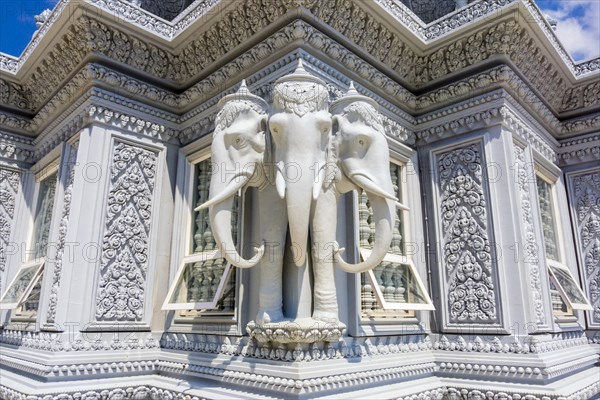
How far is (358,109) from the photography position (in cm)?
325

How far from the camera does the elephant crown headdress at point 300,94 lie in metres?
3.12

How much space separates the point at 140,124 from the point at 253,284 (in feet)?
6.64

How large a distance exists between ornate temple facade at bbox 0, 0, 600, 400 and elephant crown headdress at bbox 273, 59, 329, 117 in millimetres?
14

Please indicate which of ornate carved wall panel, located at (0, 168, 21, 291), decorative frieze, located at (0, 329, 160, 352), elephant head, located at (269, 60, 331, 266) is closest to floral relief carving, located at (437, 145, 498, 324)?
elephant head, located at (269, 60, 331, 266)

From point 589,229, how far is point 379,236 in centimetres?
335

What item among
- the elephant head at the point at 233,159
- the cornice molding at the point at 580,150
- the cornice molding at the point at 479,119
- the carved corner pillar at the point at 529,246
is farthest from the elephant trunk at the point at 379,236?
the cornice molding at the point at 580,150

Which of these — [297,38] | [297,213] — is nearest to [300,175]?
[297,213]

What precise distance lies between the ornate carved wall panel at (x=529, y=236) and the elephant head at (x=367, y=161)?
1433mm

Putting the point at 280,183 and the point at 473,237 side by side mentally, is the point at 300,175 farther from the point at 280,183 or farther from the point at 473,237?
the point at 473,237

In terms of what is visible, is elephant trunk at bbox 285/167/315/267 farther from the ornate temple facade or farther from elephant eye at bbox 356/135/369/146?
elephant eye at bbox 356/135/369/146

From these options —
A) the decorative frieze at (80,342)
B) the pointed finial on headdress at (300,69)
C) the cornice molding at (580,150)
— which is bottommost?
the decorative frieze at (80,342)

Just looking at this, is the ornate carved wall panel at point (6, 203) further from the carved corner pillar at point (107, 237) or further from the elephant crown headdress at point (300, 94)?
the elephant crown headdress at point (300, 94)

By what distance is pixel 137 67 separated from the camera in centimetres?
439

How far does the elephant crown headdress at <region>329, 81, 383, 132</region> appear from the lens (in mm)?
3250
